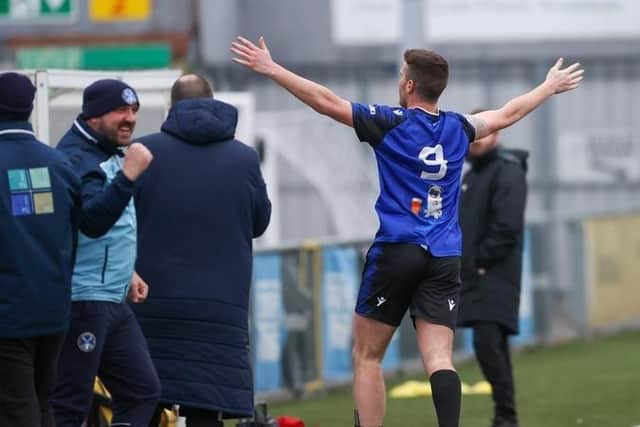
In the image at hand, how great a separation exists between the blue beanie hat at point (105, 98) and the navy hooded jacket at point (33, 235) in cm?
62

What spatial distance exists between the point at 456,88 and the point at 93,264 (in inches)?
589

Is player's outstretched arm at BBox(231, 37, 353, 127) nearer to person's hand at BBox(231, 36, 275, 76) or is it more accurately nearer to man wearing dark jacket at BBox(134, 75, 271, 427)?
person's hand at BBox(231, 36, 275, 76)

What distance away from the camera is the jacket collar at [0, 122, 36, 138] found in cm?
719

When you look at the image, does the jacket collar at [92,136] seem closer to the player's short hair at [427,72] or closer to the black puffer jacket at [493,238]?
the player's short hair at [427,72]

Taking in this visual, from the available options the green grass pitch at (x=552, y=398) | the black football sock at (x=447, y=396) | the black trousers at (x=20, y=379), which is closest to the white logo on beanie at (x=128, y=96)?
the black trousers at (x=20, y=379)

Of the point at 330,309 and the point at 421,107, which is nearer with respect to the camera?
the point at 421,107

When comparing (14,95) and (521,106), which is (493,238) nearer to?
(521,106)

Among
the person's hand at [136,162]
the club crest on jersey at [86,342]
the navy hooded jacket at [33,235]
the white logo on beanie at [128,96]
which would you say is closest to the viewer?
the navy hooded jacket at [33,235]

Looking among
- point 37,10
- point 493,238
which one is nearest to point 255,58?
point 493,238

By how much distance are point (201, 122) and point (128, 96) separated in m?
0.34

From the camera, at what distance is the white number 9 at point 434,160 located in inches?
319

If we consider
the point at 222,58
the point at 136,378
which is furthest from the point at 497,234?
the point at 222,58

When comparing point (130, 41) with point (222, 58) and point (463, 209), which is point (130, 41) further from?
point (463, 209)

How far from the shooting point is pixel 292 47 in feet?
79.5
